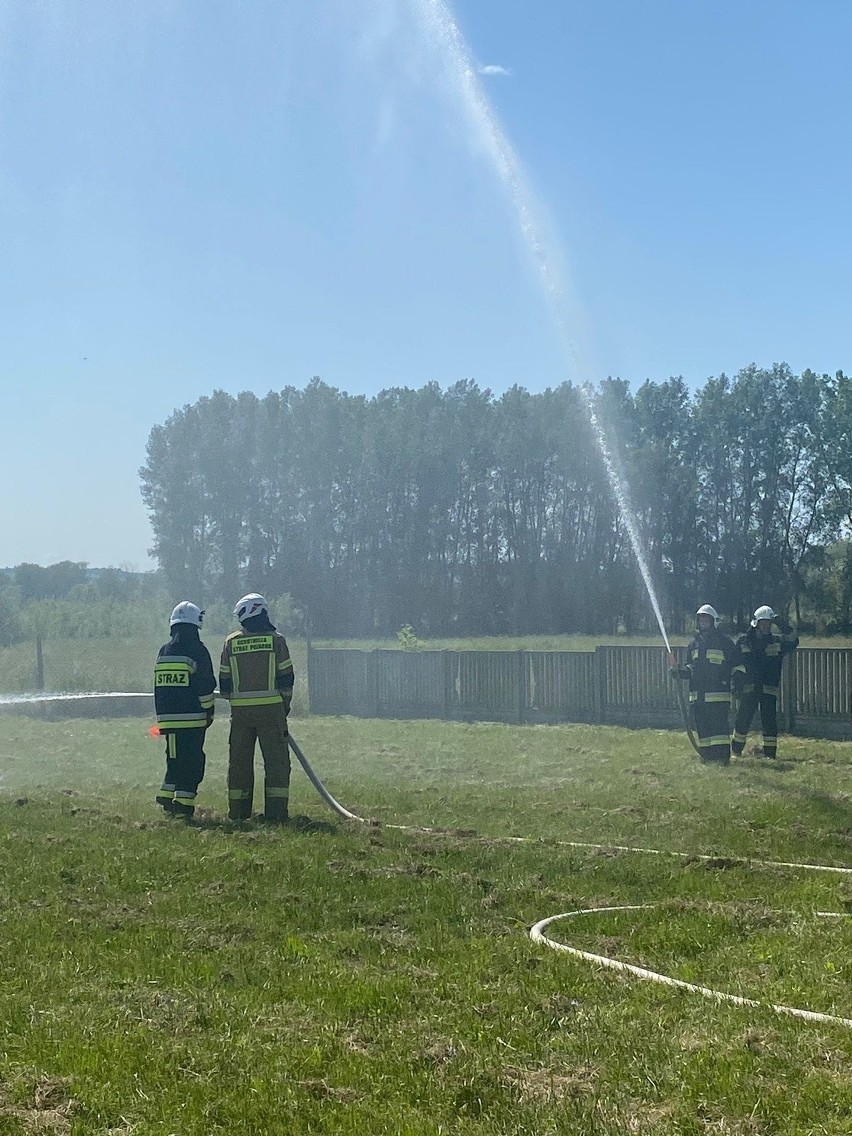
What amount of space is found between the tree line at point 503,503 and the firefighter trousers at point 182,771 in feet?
148

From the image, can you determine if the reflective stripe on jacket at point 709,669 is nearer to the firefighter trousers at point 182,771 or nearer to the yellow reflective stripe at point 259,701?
the yellow reflective stripe at point 259,701

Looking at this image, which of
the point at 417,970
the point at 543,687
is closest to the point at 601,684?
the point at 543,687

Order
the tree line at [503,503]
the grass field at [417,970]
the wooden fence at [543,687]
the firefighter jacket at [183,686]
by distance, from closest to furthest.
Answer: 1. the grass field at [417,970]
2. the firefighter jacket at [183,686]
3. the wooden fence at [543,687]
4. the tree line at [503,503]

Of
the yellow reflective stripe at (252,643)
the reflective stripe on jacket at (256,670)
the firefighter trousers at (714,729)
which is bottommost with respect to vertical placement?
the firefighter trousers at (714,729)

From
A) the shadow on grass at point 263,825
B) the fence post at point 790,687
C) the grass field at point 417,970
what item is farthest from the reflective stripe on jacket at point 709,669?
the shadow on grass at point 263,825

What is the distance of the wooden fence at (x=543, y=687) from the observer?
19.1 meters

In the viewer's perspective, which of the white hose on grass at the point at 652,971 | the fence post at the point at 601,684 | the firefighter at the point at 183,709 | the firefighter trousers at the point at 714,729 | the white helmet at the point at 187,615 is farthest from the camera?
the fence post at the point at 601,684

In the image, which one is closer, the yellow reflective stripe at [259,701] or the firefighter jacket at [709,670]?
the yellow reflective stripe at [259,701]

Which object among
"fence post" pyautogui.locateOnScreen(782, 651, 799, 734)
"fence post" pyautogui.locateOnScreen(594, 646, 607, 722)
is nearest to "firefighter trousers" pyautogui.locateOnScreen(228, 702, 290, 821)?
"fence post" pyautogui.locateOnScreen(782, 651, 799, 734)

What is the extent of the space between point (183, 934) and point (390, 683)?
59.9 feet

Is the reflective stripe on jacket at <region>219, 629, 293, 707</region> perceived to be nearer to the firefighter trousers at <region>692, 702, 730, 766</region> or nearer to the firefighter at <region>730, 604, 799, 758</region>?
the firefighter trousers at <region>692, 702, 730, 766</region>

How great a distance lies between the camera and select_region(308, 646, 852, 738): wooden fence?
19109mm

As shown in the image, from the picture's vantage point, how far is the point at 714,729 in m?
14.8

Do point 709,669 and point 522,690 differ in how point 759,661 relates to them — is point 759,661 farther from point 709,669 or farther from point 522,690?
point 522,690
